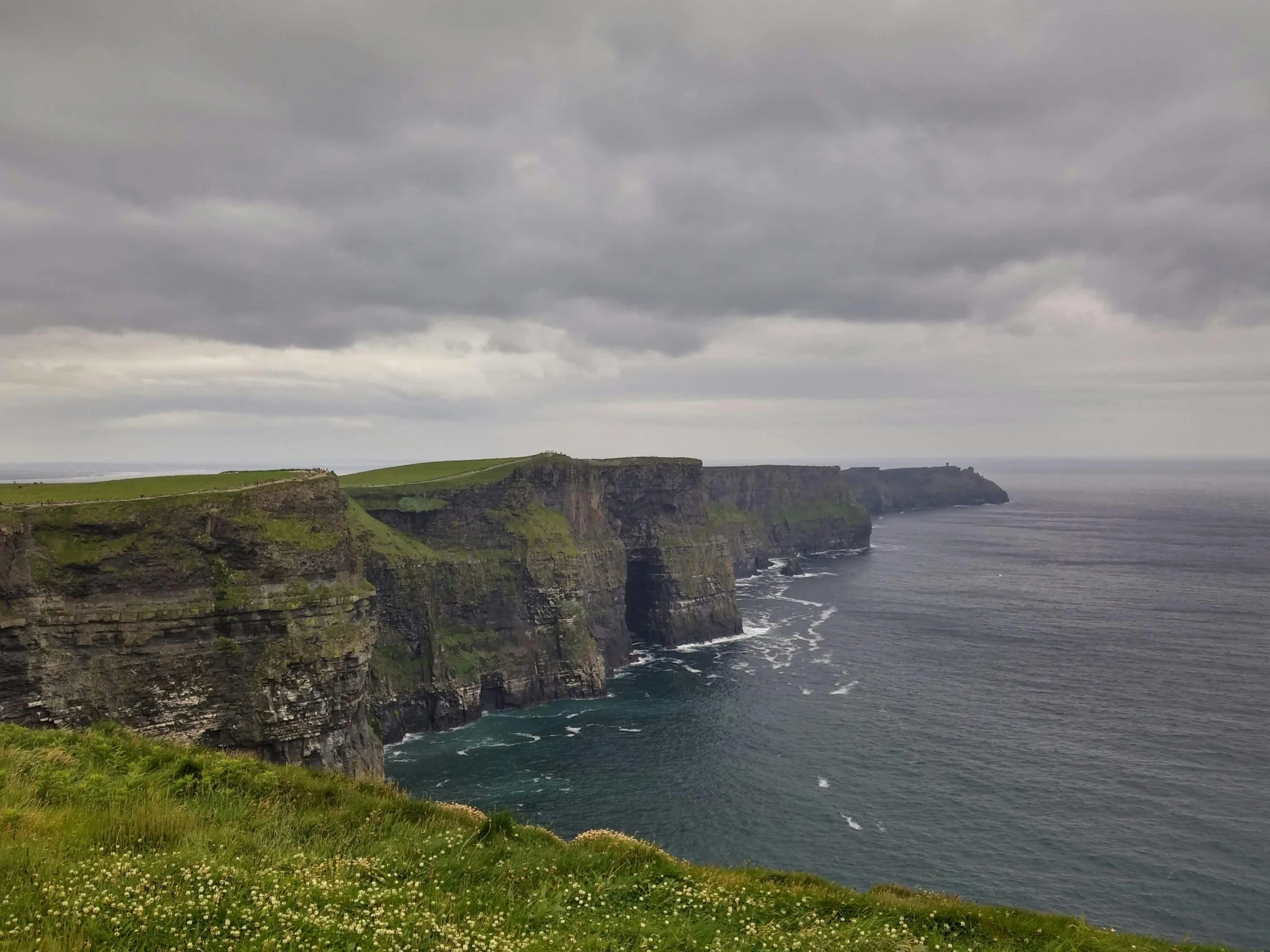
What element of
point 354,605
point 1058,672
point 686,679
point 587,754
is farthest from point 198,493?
point 1058,672

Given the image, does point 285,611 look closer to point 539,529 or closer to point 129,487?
point 129,487

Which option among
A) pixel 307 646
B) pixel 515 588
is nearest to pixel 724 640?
pixel 515 588

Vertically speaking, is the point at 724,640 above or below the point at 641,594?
below

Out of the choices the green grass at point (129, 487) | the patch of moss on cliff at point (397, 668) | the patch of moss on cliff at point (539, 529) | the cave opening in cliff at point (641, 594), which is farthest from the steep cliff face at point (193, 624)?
the cave opening in cliff at point (641, 594)

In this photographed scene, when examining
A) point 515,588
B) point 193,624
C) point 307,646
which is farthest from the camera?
point 515,588

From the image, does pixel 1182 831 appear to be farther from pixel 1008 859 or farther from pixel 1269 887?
pixel 1008 859

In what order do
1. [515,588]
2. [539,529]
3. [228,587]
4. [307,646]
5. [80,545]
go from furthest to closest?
[539,529] < [515,588] < [307,646] < [228,587] < [80,545]

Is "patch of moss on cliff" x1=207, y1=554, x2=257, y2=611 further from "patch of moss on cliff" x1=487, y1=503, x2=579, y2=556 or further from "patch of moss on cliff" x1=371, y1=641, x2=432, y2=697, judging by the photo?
"patch of moss on cliff" x1=487, y1=503, x2=579, y2=556
